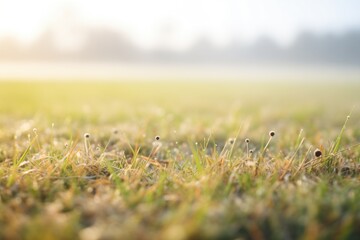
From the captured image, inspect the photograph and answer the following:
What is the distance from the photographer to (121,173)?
2914 millimetres

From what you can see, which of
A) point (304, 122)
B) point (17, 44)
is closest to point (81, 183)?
point (304, 122)

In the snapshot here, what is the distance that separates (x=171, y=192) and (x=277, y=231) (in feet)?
2.45

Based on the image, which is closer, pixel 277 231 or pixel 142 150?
pixel 277 231

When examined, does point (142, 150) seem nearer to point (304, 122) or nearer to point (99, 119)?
point (99, 119)

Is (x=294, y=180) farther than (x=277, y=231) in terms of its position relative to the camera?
Yes

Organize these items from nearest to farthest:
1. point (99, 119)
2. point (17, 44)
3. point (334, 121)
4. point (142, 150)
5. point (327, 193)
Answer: point (327, 193) → point (142, 150) → point (99, 119) → point (334, 121) → point (17, 44)

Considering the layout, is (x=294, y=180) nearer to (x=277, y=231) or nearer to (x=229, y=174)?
(x=229, y=174)

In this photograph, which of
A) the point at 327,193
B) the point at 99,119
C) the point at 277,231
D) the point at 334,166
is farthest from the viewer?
the point at 99,119

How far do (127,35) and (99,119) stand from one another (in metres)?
82.1

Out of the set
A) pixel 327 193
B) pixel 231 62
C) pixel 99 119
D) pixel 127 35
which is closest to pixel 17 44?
pixel 127 35

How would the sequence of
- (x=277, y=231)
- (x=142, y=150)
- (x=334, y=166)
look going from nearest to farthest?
(x=277, y=231) < (x=334, y=166) < (x=142, y=150)

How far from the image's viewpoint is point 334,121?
25.4ft

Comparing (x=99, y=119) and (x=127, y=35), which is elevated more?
(x=127, y=35)

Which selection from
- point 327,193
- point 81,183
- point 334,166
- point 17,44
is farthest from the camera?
point 17,44
